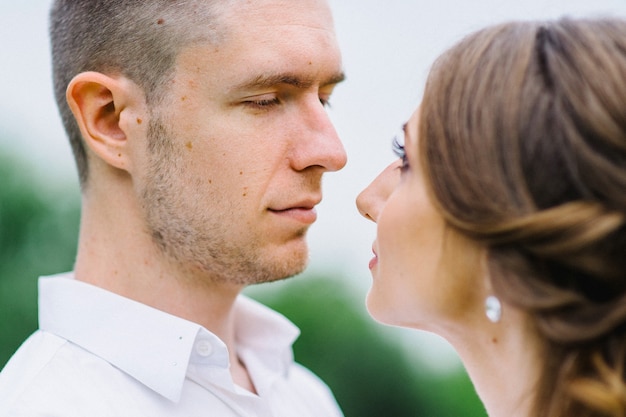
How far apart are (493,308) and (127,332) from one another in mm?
1260

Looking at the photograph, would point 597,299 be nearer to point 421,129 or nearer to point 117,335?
point 421,129

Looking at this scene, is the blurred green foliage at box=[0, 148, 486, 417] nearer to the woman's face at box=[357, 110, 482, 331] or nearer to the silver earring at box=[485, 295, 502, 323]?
the woman's face at box=[357, 110, 482, 331]

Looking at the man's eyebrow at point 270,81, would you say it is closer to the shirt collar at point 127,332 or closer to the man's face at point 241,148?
the man's face at point 241,148

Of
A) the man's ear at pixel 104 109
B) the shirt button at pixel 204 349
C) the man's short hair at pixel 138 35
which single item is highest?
the man's short hair at pixel 138 35

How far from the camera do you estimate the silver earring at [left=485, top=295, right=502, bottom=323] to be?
218 cm

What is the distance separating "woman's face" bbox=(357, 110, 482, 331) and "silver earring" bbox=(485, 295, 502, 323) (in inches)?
1.4

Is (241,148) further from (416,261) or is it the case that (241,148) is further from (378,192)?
(416,261)

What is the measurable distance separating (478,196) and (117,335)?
1.36 m

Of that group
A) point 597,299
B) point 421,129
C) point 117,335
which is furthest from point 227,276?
point 597,299

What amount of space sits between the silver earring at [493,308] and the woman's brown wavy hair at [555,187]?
2.9 inches

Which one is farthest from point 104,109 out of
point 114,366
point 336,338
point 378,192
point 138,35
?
point 336,338

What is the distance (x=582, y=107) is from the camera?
197 cm

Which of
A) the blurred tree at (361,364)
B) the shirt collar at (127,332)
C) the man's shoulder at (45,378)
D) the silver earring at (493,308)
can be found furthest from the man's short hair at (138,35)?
the blurred tree at (361,364)

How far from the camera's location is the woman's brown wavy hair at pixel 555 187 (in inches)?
76.4
